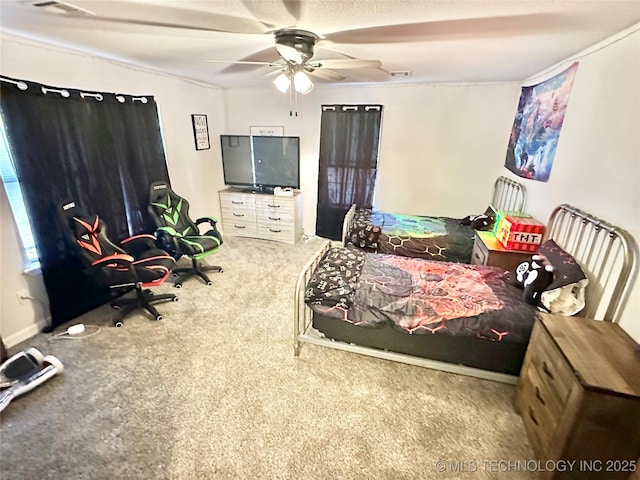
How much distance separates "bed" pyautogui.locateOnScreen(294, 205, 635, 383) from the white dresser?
2.12m

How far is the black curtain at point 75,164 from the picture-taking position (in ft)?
7.95

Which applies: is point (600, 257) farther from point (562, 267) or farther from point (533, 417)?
point (533, 417)

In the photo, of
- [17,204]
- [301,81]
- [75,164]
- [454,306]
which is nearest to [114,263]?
[17,204]

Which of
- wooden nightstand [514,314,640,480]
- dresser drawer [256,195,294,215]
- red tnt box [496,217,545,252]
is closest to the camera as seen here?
wooden nightstand [514,314,640,480]

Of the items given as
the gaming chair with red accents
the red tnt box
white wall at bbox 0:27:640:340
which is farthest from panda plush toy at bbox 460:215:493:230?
the gaming chair with red accents

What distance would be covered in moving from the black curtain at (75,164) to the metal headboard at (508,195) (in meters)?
4.07

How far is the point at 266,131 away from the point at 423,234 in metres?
2.94

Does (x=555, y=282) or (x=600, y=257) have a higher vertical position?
(x=600, y=257)

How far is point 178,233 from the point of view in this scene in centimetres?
360

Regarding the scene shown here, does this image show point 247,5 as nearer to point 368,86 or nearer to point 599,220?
point 599,220

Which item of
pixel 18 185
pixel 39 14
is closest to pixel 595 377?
pixel 39 14

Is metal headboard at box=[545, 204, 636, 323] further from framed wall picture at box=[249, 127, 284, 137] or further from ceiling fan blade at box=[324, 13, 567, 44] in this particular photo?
framed wall picture at box=[249, 127, 284, 137]

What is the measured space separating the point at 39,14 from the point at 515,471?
11.9 feet

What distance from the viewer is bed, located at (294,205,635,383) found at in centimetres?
200
